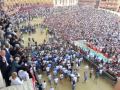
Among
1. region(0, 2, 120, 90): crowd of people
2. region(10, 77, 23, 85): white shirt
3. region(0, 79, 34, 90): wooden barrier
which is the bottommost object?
region(0, 2, 120, 90): crowd of people

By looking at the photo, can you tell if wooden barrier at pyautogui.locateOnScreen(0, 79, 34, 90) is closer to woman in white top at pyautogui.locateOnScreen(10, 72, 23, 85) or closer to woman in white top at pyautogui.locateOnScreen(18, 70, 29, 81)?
woman in white top at pyautogui.locateOnScreen(10, 72, 23, 85)

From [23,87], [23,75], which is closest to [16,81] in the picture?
[23,87]

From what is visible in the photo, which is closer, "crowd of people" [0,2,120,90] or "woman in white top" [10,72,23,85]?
"woman in white top" [10,72,23,85]

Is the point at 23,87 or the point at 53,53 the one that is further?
the point at 53,53

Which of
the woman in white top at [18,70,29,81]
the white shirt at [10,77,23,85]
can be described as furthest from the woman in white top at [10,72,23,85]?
the woman in white top at [18,70,29,81]

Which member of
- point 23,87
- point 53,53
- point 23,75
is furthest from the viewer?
point 53,53

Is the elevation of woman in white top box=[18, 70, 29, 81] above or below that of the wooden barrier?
below

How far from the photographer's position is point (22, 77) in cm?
840

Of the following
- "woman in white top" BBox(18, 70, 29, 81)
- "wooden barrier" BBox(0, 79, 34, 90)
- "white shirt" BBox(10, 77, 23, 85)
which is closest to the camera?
"wooden barrier" BBox(0, 79, 34, 90)

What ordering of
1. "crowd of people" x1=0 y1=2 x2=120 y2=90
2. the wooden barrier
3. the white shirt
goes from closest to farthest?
the wooden barrier < the white shirt < "crowd of people" x1=0 y1=2 x2=120 y2=90

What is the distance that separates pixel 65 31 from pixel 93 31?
432 centimetres

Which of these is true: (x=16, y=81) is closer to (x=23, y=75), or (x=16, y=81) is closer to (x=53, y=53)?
(x=23, y=75)

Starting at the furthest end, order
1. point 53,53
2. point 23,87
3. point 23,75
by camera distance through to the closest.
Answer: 1. point 53,53
2. point 23,75
3. point 23,87

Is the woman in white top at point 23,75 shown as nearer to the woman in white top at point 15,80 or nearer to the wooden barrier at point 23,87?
the wooden barrier at point 23,87
